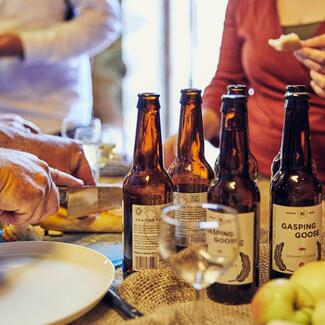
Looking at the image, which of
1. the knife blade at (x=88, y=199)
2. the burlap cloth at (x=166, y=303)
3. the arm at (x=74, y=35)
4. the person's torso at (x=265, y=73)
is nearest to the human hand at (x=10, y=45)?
the arm at (x=74, y=35)

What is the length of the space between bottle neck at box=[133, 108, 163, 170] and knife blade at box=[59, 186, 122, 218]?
0.21 metres

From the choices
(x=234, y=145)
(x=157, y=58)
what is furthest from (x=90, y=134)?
(x=157, y=58)

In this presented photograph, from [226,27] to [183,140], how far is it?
709mm

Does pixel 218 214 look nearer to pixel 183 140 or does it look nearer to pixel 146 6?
pixel 183 140

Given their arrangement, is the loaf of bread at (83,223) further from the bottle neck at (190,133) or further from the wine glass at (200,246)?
the wine glass at (200,246)

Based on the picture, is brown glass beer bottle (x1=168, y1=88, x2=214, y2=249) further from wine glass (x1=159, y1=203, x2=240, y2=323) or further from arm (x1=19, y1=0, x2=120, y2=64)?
arm (x1=19, y1=0, x2=120, y2=64)

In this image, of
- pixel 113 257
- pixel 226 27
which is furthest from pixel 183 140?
pixel 226 27

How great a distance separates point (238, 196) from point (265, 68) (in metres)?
0.79

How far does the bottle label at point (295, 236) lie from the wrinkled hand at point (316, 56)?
511mm

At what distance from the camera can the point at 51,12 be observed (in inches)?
77.9

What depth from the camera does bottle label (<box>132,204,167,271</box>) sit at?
0.79 m

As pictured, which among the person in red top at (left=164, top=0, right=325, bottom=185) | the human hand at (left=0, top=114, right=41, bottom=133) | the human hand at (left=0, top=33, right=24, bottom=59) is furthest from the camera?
the human hand at (left=0, top=33, right=24, bottom=59)

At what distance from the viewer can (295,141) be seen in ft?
2.52

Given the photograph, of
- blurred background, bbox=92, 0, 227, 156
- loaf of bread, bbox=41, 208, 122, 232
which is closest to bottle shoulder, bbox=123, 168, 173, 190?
loaf of bread, bbox=41, 208, 122, 232
